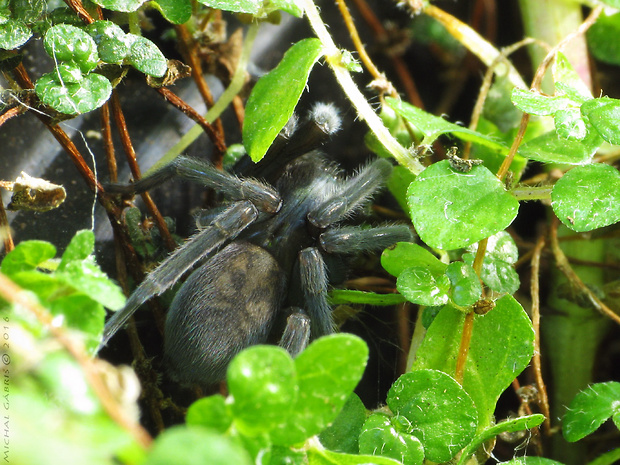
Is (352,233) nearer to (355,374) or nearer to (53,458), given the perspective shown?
(355,374)

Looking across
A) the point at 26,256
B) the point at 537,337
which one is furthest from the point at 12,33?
the point at 537,337

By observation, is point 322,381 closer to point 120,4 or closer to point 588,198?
point 588,198

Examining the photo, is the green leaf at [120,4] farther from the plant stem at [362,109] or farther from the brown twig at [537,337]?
the brown twig at [537,337]

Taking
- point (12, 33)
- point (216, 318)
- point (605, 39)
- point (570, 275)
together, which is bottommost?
point (570, 275)

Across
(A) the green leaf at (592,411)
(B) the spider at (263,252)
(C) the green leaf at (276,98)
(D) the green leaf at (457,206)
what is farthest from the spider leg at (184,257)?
(A) the green leaf at (592,411)

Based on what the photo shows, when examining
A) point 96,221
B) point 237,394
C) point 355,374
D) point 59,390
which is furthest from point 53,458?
point 96,221

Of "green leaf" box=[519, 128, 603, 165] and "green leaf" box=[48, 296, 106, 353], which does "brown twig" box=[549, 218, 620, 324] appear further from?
"green leaf" box=[48, 296, 106, 353]

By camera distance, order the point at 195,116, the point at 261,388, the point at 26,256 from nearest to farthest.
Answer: the point at 261,388 → the point at 26,256 → the point at 195,116
